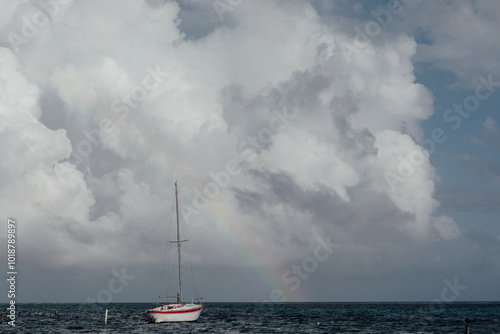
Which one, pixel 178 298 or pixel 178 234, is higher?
pixel 178 234

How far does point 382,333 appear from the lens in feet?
318

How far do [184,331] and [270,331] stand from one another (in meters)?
16.9

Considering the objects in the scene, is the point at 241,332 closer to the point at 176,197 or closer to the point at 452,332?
the point at 176,197

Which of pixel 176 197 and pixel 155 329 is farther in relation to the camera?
pixel 176 197

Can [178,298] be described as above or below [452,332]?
above

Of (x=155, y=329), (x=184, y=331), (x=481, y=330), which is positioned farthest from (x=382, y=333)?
(x=155, y=329)

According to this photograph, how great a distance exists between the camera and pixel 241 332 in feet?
316

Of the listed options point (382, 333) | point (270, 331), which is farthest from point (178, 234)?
point (382, 333)

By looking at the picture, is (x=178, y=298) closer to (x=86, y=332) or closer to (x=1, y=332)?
(x=86, y=332)

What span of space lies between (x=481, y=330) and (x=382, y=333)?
26186 millimetres

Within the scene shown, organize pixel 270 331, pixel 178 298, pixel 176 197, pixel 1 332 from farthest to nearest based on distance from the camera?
pixel 176 197 < pixel 178 298 < pixel 270 331 < pixel 1 332

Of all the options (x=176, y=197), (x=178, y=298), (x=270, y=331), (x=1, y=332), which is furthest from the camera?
(x=176, y=197)

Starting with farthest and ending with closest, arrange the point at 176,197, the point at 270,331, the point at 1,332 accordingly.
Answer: the point at 176,197 < the point at 270,331 < the point at 1,332

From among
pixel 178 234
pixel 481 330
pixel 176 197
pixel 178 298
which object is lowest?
pixel 481 330
